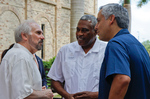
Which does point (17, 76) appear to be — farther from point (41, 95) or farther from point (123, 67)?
point (123, 67)

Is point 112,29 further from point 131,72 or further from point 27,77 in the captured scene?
point 27,77

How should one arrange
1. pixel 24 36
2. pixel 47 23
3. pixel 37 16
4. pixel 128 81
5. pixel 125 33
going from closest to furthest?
pixel 128 81 → pixel 125 33 → pixel 24 36 → pixel 37 16 → pixel 47 23

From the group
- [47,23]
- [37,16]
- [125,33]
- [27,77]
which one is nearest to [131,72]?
[125,33]

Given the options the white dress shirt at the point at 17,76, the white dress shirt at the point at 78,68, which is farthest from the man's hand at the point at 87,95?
the white dress shirt at the point at 17,76

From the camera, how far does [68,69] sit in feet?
11.0

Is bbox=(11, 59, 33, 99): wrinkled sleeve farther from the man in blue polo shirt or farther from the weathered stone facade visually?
the weathered stone facade

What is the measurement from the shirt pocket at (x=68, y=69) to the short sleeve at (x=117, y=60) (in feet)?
4.30

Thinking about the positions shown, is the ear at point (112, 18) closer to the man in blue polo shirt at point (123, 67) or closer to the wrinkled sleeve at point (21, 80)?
the man in blue polo shirt at point (123, 67)

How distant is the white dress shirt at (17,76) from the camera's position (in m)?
2.58

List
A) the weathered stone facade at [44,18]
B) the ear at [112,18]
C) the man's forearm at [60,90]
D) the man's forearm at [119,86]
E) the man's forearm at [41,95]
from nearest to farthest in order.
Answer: the man's forearm at [119,86], the ear at [112,18], the man's forearm at [41,95], the man's forearm at [60,90], the weathered stone facade at [44,18]

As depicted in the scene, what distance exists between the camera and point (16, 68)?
262cm

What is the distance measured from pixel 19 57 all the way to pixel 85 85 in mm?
996

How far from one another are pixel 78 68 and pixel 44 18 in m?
14.8

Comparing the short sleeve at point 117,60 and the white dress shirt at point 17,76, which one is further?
the white dress shirt at point 17,76
